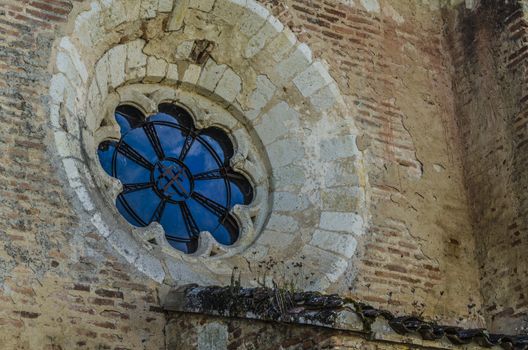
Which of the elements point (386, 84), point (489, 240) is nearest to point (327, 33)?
point (386, 84)

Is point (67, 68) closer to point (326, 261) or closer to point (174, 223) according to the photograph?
point (174, 223)

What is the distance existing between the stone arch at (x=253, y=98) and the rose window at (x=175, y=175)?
21cm

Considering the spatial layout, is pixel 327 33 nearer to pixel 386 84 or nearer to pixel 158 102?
pixel 386 84

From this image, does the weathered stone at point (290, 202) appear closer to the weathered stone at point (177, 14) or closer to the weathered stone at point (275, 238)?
the weathered stone at point (275, 238)

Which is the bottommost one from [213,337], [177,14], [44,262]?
[213,337]

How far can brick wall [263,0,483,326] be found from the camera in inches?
345

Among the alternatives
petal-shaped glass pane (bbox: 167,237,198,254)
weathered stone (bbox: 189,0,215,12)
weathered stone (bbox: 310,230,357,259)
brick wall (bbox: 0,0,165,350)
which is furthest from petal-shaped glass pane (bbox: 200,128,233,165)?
brick wall (bbox: 0,0,165,350)

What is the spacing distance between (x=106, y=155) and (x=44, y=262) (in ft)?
5.45

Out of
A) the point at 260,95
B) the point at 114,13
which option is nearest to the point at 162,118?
Result: the point at 260,95

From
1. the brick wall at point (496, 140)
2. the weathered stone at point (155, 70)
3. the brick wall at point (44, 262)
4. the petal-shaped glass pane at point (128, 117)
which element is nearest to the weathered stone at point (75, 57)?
the brick wall at point (44, 262)

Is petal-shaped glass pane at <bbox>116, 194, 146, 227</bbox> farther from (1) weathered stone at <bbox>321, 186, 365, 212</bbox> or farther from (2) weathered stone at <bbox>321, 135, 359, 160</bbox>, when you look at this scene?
(2) weathered stone at <bbox>321, 135, 359, 160</bbox>

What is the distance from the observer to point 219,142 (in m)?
9.41

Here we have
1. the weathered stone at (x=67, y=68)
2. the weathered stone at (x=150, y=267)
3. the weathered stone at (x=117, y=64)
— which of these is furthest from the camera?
the weathered stone at (x=117, y=64)

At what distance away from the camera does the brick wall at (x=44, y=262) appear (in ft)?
23.2
